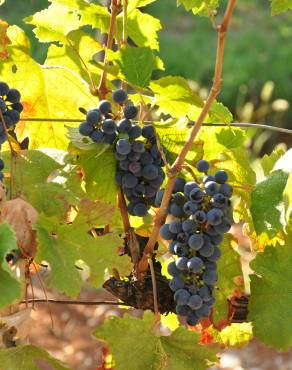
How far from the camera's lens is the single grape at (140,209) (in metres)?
1.13

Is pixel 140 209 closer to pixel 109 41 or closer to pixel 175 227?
pixel 175 227

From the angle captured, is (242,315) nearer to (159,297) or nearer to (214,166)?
(159,297)

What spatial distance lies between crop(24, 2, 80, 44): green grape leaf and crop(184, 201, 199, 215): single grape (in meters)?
0.40

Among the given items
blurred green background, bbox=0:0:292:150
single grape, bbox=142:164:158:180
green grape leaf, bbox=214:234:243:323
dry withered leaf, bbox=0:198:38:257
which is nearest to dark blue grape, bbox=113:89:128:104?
single grape, bbox=142:164:158:180

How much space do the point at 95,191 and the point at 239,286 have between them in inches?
11.4

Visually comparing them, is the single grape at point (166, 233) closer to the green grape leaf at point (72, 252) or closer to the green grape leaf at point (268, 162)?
the green grape leaf at point (72, 252)

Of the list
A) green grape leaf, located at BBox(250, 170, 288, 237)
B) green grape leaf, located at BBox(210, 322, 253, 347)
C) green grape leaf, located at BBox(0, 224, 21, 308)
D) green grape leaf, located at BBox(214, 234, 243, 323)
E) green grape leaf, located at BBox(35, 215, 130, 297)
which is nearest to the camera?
green grape leaf, located at BBox(0, 224, 21, 308)

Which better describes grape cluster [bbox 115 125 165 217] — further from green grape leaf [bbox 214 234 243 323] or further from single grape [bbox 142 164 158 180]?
green grape leaf [bbox 214 234 243 323]

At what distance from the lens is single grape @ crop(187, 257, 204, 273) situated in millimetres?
1037

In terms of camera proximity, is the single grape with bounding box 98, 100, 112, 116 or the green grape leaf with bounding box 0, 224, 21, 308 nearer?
the green grape leaf with bounding box 0, 224, 21, 308

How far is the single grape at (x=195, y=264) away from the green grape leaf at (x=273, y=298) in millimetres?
138

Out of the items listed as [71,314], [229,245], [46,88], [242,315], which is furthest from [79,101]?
[71,314]

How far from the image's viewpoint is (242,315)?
4.14ft

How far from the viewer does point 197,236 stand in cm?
104
